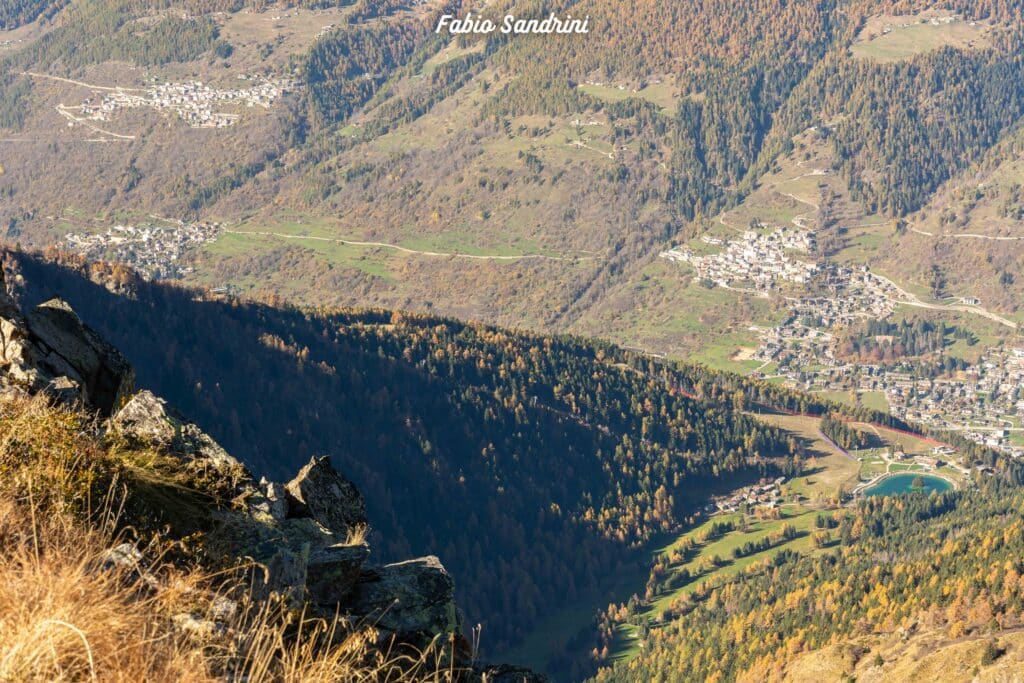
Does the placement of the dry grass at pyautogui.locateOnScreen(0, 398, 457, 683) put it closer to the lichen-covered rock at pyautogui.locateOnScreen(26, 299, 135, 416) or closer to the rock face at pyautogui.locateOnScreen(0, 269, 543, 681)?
the rock face at pyautogui.locateOnScreen(0, 269, 543, 681)

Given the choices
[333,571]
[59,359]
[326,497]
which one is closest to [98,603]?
[333,571]

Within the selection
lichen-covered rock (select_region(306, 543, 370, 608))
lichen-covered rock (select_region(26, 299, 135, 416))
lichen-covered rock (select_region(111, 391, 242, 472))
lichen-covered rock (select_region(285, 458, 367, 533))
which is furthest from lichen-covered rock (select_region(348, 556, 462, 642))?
lichen-covered rock (select_region(26, 299, 135, 416))

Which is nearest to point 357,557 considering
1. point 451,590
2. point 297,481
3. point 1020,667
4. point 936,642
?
point 451,590

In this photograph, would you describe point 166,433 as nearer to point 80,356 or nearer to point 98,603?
point 80,356

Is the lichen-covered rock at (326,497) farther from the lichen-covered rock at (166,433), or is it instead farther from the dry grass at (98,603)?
the dry grass at (98,603)

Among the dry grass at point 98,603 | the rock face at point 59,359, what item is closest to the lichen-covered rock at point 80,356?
the rock face at point 59,359

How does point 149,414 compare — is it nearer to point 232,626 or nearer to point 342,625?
point 342,625

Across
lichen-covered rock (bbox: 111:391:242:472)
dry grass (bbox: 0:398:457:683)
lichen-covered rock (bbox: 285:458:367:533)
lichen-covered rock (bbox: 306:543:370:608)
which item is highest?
dry grass (bbox: 0:398:457:683)
